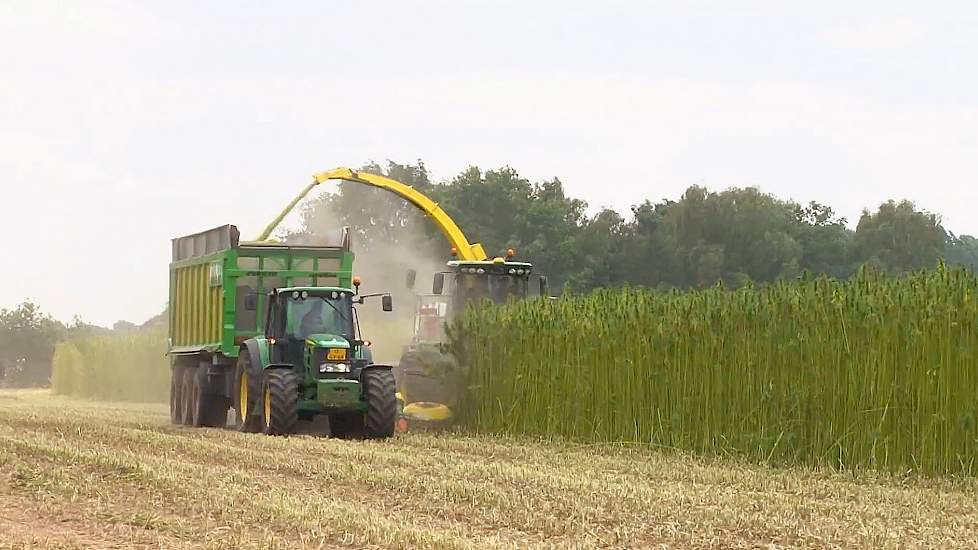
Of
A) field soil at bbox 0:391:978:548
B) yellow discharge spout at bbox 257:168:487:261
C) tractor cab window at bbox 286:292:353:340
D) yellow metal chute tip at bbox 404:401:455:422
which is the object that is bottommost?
field soil at bbox 0:391:978:548

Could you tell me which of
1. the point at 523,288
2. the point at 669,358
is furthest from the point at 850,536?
the point at 523,288

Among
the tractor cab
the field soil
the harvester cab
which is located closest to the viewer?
the field soil

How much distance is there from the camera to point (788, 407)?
1667cm

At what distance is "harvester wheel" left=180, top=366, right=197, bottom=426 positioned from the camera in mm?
24406

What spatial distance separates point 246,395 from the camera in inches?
842

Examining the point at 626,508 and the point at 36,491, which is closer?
the point at 626,508

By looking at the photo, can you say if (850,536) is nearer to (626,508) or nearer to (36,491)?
(626,508)

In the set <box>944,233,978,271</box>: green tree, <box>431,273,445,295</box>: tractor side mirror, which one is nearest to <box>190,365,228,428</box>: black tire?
<box>431,273,445,295</box>: tractor side mirror

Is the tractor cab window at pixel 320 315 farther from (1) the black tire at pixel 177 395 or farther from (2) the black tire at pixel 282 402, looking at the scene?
(1) the black tire at pixel 177 395

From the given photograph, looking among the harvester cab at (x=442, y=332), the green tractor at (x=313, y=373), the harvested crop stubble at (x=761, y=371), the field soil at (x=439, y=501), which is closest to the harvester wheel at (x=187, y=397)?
the green tractor at (x=313, y=373)

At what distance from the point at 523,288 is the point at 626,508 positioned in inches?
535

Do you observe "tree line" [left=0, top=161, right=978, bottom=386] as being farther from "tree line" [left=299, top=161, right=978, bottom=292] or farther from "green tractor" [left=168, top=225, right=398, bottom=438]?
"green tractor" [left=168, top=225, right=398, bottom=438]

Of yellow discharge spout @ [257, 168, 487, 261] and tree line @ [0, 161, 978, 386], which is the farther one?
tree line @ [0, 161, 978, 386]

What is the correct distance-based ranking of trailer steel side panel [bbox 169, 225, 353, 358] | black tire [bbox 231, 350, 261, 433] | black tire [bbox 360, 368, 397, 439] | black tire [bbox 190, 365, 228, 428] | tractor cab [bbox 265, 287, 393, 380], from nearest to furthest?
black tire [bbox 360, 368, 397, 439]
tractor cab [bbox 265, 287, 393, 380]
black tire [bbox 231, 350, 261, 433]
trailer steel side panel [bbox 169, 225, 353, 358]
black tire [bbox 190, 365, 228, 428]
